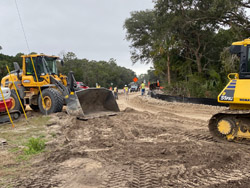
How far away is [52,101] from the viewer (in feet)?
34.6

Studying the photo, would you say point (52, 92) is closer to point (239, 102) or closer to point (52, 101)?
point (52, 101)

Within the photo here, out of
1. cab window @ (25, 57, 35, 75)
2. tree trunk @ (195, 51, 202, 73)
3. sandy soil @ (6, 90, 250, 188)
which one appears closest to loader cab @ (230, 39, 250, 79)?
sandy soil @ (6, 90, 250, 188)

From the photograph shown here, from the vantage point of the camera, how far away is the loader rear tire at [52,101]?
1046 centimetres

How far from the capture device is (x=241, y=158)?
15.3ft

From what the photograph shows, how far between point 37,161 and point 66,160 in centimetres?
58

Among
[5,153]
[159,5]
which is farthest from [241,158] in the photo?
[159,5]

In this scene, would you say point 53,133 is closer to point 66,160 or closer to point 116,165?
point 66,160

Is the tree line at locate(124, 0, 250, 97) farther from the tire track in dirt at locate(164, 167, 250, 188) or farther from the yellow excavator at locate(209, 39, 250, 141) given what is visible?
the tire track in dirt at locate(164, 167, 250, 188)

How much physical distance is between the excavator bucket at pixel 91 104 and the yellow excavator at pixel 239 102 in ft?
18.0

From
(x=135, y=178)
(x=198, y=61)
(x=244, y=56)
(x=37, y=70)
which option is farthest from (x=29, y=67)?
(x=198, y=61)

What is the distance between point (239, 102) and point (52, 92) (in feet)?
24.7

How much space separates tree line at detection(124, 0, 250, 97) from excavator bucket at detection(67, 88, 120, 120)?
7.36 metres

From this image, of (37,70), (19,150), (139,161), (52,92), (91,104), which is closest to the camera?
(139,161)

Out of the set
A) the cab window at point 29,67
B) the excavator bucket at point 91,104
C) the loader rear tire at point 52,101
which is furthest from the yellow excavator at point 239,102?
the cab window at point 29,67
